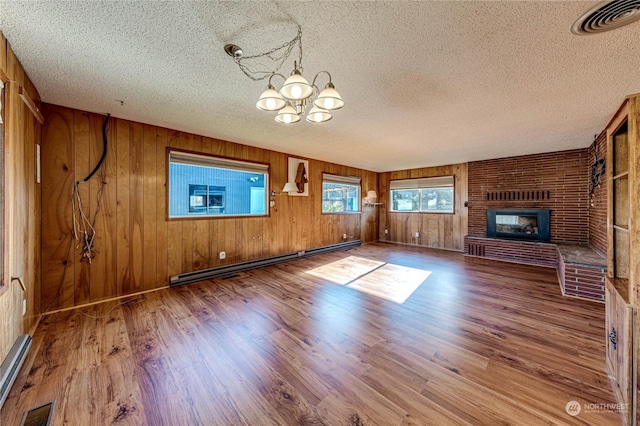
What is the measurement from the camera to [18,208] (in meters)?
2.03

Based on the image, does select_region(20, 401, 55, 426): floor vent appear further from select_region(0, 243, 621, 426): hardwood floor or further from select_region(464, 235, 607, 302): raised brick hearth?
select_region(464, 235, 607, 302): raised brick hearth

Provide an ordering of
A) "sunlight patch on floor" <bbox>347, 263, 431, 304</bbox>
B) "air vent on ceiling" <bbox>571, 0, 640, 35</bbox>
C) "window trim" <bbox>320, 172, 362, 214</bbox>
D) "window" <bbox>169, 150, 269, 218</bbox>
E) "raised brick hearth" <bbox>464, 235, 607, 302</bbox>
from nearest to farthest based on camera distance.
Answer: "air vent on ceiling" <bbox>571, 0, 640, 35</bbox>
"raised brick hearth" <bbox>464, 235, 607, 302</bbox>
"sunlight patch on floor" <bbox>347, 263, 431, 304</bbox>
"window" <bbox>169, 150, 269, 218</bbox>
"window trim" <bbox>320, 172, 362, 214</bbox>

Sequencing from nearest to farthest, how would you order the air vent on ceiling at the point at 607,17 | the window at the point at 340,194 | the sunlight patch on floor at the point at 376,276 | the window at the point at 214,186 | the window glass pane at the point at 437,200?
1. the air vent on ceiling at the point at 607,17
2. the sunlight patch on floor at the point at 376,276
3. the window at the point at 214,186
4. the window at the point at 340,194
5. the window glass pane at the point at 437,200

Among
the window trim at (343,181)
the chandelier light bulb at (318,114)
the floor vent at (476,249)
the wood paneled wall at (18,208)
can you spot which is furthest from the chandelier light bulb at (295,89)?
the floor vent at (476,249)

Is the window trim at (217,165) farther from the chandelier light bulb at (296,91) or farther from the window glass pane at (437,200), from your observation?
the window glass pane at (437,200)

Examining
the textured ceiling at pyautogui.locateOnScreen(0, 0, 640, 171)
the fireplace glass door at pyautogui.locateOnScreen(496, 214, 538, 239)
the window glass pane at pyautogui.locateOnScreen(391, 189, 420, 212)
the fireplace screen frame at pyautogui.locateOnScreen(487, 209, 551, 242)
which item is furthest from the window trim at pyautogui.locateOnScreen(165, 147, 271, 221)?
the fireplace glass door at pyautogui.locateOnScreen(496, 214, 538, 239)

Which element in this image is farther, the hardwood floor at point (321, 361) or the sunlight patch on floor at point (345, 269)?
the sunlight patch on floor at point (345, 269)

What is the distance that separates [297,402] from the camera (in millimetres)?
1530

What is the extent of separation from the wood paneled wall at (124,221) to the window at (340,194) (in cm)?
216

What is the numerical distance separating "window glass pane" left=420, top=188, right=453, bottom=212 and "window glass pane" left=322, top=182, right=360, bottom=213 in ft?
6.46

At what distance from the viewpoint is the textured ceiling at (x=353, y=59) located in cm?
145

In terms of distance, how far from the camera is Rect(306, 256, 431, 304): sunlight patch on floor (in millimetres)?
3434

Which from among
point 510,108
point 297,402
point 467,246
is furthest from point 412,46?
point 467,246

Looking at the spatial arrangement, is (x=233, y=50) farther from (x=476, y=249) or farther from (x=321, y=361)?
(x=476, y=249)
